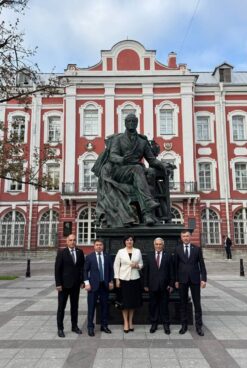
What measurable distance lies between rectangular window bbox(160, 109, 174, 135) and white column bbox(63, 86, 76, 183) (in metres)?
7.10

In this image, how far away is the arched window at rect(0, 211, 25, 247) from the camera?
2822 centimetres

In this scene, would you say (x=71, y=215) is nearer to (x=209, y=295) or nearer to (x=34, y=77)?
(x=34, y=77)

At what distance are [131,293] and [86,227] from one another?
22500mm

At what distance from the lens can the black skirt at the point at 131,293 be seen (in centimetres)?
546

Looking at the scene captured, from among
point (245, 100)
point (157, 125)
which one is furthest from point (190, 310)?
point (245, 100)

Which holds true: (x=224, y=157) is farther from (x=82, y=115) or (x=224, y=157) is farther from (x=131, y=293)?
(x=131, y=293)

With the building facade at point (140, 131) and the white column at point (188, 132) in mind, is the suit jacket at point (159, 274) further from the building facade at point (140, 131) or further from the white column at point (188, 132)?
the white column at point (188, 132)

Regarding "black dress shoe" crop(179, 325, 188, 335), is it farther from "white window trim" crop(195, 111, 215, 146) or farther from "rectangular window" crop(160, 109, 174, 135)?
"white window trim" crop(195, 111, 215, 146)

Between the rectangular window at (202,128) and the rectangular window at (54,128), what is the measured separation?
11610 mm

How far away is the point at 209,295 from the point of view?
9484mm

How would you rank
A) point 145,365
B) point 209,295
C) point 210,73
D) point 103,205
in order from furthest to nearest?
1. point 210,73
2. point 209,295
3. point 103,205
4. point 145,365

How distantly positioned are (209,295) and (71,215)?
753 inches

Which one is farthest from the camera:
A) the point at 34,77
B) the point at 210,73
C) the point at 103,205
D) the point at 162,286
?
the point at 210,73

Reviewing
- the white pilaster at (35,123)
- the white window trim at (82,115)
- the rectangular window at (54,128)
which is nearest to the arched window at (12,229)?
the white pilaster at (35,123)
